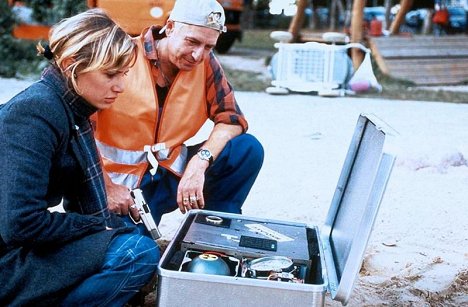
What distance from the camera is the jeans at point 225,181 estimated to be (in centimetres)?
304

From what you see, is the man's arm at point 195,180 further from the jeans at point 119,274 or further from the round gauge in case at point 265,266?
the round gauge in case at point 265,266

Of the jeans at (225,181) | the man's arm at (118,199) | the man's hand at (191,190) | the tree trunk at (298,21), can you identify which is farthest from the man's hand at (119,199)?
the tree trunk at (298,21)

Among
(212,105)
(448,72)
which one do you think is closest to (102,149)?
(212,105)

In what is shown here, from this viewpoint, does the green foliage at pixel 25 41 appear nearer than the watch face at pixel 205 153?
No

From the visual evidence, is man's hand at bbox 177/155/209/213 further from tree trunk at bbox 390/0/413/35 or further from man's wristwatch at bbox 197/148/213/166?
tree trunk at bbox 390/0/413/35

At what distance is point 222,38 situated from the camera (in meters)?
17.0

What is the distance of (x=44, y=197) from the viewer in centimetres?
208

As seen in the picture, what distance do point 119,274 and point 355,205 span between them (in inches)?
31.5

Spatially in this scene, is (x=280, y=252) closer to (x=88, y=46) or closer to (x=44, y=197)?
(x=44, y=197)

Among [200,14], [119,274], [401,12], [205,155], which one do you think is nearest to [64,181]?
[119,274]

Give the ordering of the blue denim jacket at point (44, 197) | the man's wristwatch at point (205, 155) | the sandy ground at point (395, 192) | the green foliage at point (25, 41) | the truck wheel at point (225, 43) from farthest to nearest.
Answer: the truck wheel at point (225, 43)
the green foliage at point (25, 41)
the sandy ground at point (395, 192)
the man's wristwatch at point (205, 155)
the blue denim jacket at point (44, 197)

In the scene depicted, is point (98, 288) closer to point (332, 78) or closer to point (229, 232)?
point (229, 232)

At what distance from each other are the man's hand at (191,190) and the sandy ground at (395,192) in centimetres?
66

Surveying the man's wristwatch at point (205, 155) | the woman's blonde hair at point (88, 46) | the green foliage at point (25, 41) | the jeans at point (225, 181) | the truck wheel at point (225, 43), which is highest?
the woman's blonde hair at point (88, 46)
